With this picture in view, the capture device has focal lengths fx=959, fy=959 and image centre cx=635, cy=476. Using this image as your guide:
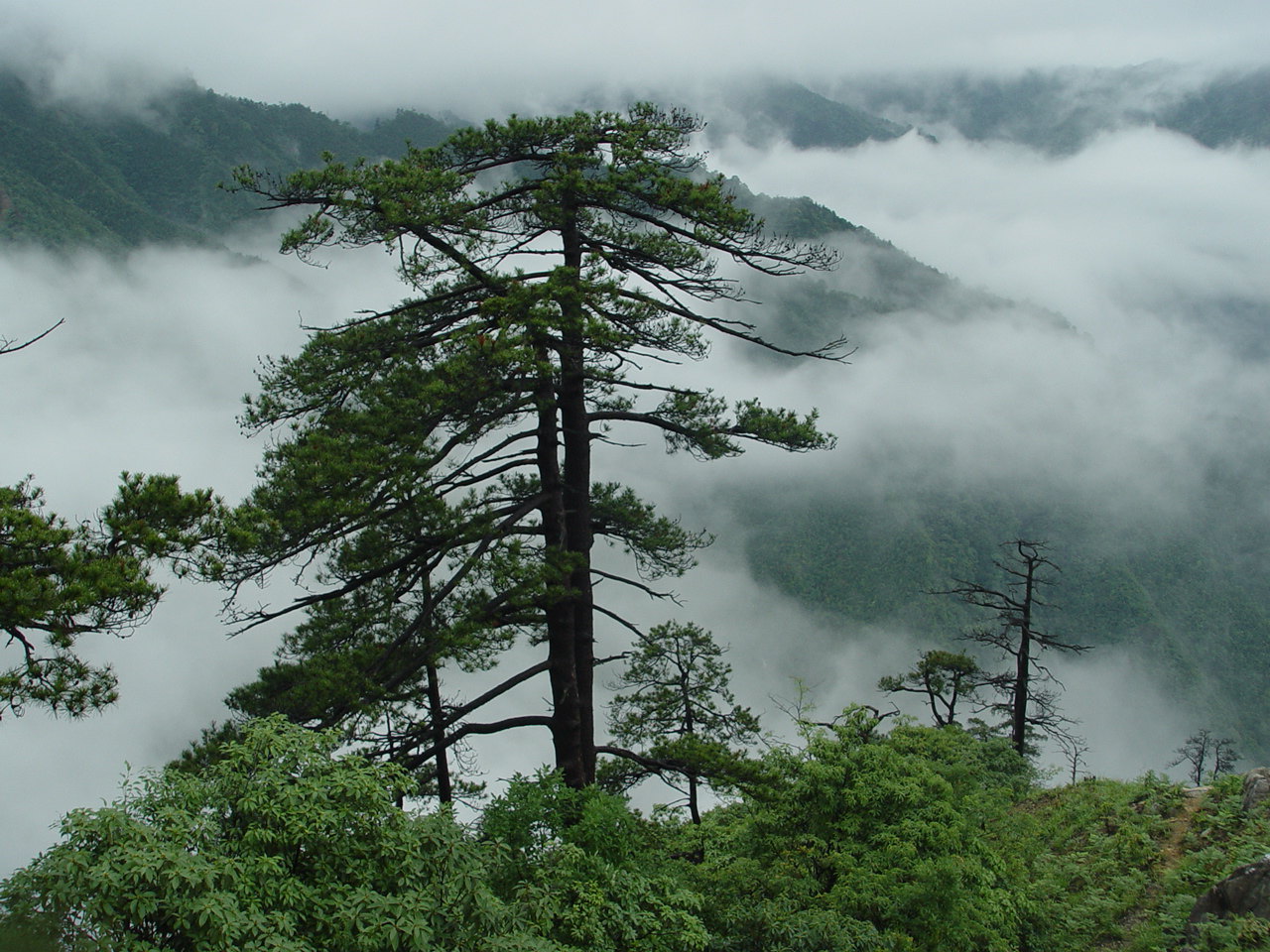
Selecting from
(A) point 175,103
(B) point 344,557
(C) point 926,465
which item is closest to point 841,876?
(B) point 344,557

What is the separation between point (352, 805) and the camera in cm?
582

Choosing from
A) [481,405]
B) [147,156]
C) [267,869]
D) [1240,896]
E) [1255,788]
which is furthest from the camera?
[147,156]

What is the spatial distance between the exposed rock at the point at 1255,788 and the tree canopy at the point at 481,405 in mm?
6723

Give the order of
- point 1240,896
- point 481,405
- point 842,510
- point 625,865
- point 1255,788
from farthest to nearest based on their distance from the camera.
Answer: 1. point 842,510
2. point 1255,788
3. point 481,405
4. point 1240,896
5. point 625,865

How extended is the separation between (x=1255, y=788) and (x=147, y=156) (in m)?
184

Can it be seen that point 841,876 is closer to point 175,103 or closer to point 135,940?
point 135,940

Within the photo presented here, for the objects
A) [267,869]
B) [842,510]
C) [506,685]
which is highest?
[842,510]

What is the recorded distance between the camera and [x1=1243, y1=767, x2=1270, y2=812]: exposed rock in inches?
429

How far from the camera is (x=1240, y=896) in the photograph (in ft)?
25.6

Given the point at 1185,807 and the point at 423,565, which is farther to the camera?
the point at 1185,807

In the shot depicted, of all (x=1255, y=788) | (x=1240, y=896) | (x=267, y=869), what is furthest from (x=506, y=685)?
(x=1255, y=788)

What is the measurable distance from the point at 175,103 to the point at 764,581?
138 meters

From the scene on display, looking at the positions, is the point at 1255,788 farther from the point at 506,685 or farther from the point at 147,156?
the point at 147,156

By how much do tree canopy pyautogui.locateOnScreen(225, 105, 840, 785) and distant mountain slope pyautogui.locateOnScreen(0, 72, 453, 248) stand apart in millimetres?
132804
